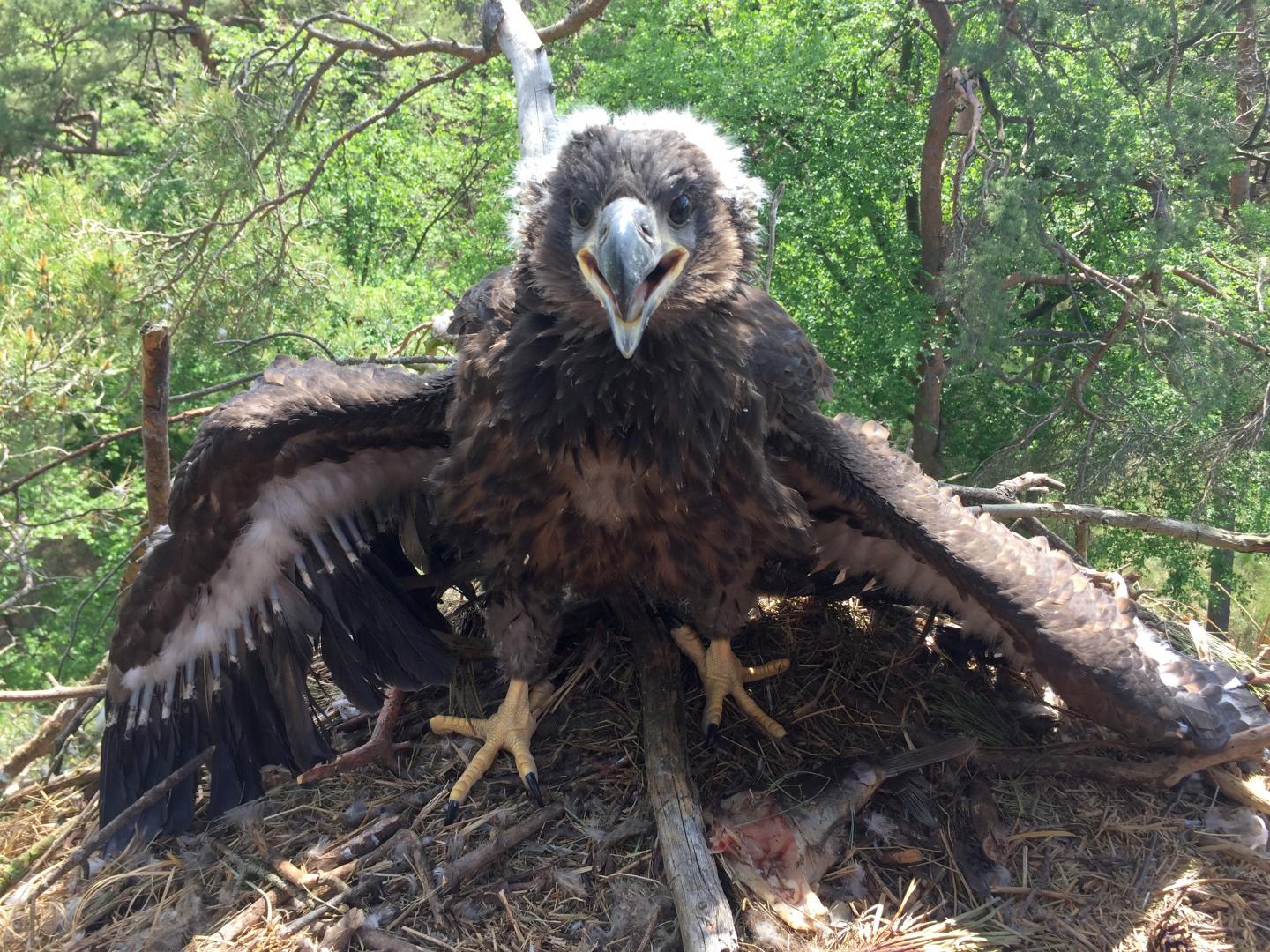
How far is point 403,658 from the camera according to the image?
2.97 m

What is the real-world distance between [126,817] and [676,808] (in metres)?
1.55

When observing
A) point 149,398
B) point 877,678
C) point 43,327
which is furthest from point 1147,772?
point 43,327

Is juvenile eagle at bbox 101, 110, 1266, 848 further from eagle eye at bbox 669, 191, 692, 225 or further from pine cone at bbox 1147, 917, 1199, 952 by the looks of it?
pine cone at bbox 1147, 917, 1199, 952

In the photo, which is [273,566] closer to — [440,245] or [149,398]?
[149,398]

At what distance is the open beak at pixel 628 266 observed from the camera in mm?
2037

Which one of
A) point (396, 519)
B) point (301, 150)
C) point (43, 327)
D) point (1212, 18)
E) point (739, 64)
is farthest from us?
point (739, 64)

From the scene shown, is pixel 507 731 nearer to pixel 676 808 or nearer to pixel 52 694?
pixel 676 808

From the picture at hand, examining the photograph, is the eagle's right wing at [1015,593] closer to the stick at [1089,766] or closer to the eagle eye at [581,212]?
the stick at [1089,766]

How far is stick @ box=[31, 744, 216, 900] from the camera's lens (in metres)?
2.36

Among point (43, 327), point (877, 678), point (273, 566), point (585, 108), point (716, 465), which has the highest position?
point (585, 108)

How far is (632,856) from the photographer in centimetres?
246

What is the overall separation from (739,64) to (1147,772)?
9042mm

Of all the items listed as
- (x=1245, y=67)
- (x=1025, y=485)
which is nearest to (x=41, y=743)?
(x=1025, y=485)

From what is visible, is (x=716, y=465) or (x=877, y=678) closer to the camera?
(x=716, y=465)
